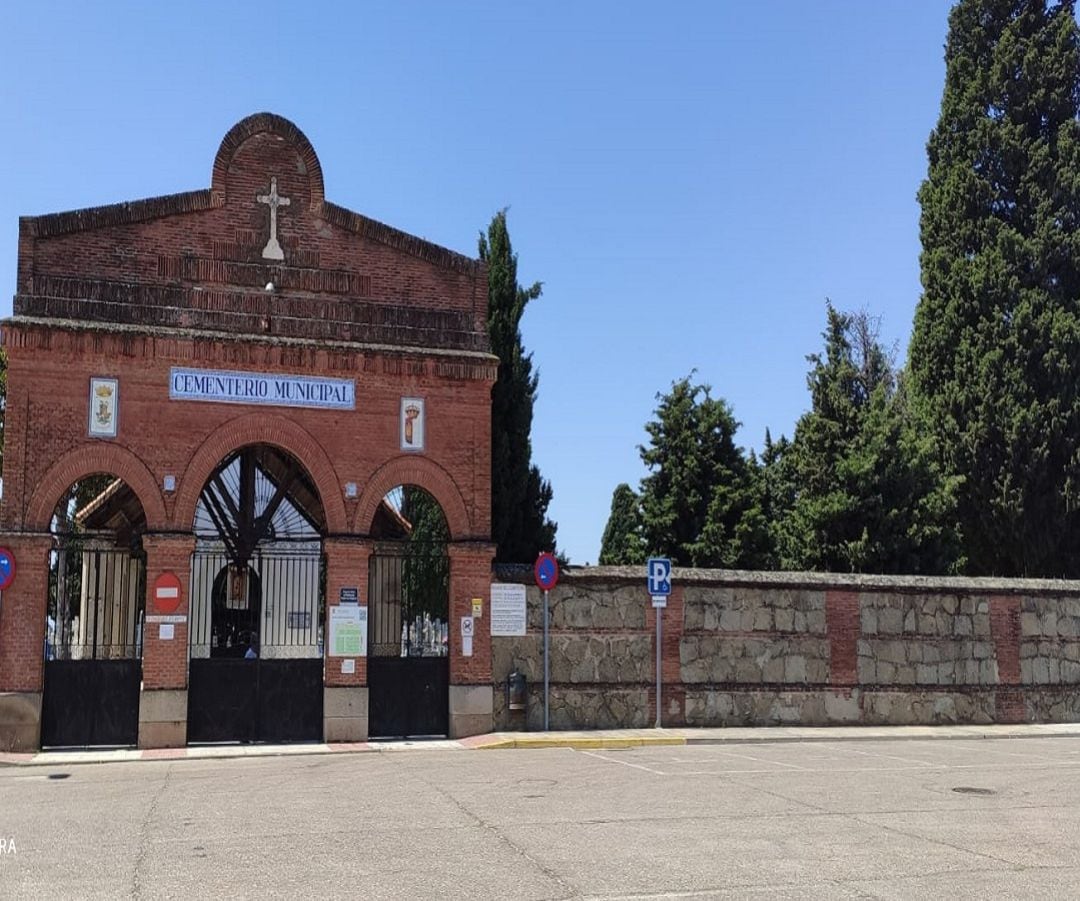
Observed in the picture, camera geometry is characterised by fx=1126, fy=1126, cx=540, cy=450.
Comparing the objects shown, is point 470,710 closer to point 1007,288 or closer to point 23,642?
point 23,642

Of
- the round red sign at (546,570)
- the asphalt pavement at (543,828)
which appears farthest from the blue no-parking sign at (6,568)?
the round red sign at (546,570)

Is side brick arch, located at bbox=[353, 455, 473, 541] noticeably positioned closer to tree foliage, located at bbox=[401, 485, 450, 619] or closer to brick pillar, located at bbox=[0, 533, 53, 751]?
tree foliage, located at bbox=[401, 485, 450, 619]

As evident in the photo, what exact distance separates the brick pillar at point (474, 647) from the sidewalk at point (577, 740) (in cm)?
37

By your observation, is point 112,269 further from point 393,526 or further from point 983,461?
point 983,461

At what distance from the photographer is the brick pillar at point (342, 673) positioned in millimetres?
19422

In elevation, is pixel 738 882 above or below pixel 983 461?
below

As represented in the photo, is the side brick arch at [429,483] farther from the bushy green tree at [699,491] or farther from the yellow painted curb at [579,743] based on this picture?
the bushy green tree at [699,491]

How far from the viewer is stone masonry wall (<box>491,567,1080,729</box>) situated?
68.8 feet

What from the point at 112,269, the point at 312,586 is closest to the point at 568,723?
the point at 312,586

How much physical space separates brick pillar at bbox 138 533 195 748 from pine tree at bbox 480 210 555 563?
8496 mm

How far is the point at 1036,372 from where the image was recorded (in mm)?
30797

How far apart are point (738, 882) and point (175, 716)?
12.7m

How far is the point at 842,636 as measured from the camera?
74.5 feet

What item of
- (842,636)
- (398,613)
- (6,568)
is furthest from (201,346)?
(842,636)
